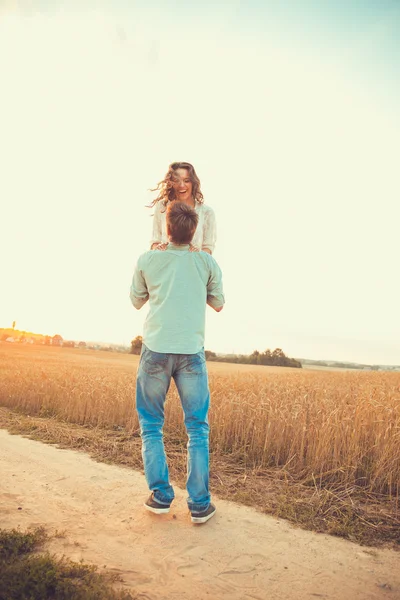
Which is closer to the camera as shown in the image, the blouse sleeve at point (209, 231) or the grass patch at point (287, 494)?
the grass patch at point (287, 494)

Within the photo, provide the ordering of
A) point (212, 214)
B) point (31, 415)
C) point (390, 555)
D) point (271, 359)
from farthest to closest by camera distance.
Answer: point (271, 359) < point (31, 415) < point (212, 214) < point (390, 555)

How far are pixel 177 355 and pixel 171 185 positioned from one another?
1.58 metres

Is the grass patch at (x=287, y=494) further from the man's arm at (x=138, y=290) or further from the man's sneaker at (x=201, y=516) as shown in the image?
the man's arm at (x=138, y=290)

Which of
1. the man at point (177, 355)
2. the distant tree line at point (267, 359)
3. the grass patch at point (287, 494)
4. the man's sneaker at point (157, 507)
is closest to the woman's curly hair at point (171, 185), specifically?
the man at point (177, 355)

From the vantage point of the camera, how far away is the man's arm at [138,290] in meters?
3.59

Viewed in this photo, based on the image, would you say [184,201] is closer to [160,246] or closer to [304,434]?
[160,246]

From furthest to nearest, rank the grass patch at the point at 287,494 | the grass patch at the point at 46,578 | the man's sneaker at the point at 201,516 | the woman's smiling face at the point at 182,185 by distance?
the woman's smiling face at the point at 182,185, the grass patch at the point at 287,494, the man's sneaker at the point at 201,516, the grass patch at the point at 46,578

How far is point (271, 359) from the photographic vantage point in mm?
58500

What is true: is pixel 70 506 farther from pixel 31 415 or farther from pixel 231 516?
pixel 31 415

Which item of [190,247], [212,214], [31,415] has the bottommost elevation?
[31,415]

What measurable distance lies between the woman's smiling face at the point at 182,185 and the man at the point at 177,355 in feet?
1.18

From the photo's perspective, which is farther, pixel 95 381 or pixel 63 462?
pixel 95 381

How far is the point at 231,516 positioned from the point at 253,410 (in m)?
2.45

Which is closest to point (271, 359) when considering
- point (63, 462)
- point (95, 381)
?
point (95, 381)
